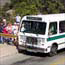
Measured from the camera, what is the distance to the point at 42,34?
14.9 m

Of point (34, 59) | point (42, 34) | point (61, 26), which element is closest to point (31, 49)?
point (34, 59)

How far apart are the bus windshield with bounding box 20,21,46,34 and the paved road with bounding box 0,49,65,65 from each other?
140cm

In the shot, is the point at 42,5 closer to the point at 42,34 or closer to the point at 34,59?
the point at 42,34

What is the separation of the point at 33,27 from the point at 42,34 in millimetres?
892

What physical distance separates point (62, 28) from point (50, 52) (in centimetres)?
171

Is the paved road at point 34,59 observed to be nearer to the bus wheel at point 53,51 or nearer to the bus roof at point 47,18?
the bus wheel at point 53,51

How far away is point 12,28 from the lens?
1862 centimetres

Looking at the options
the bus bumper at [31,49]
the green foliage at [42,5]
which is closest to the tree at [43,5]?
the green foliage at [42,5]

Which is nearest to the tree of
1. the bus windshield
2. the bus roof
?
the bus windshield

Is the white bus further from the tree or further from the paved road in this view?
the tree

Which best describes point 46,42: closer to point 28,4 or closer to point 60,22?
point 60,22

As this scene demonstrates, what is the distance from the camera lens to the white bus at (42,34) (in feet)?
48.9

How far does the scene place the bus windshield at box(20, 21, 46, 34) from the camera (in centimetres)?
1505

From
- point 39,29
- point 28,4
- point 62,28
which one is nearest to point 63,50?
point 62,28
